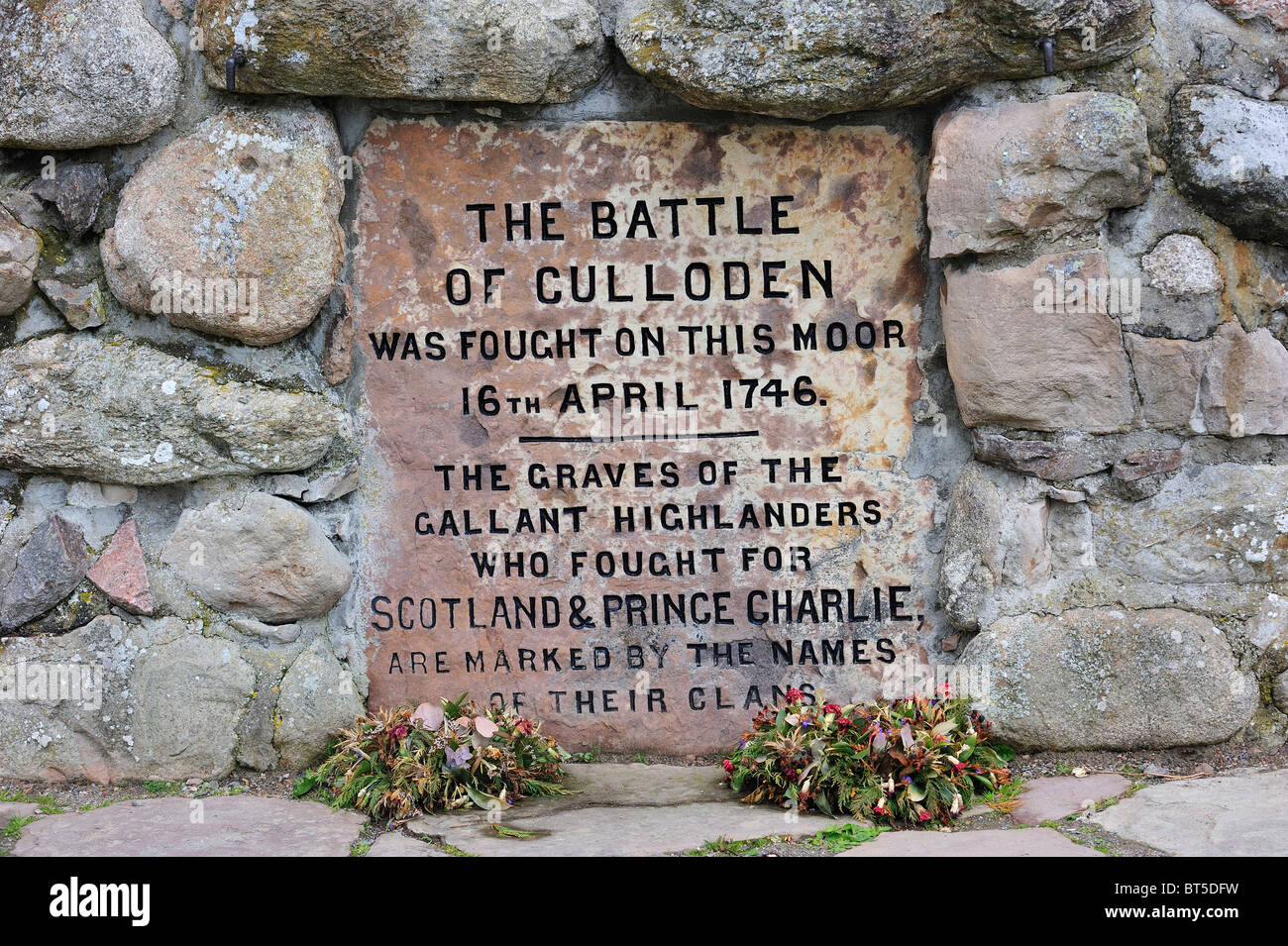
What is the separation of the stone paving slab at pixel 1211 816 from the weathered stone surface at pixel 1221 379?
1006 mm

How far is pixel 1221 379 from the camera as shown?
10.8 ft

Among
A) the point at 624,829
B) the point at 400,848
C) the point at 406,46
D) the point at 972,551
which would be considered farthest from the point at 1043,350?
the point at 400,848

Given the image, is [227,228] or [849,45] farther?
[227,228]

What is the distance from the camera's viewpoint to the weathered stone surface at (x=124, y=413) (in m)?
3.35

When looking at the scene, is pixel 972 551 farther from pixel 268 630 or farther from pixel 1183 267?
pixel 268 630

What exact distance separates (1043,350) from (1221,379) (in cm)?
52

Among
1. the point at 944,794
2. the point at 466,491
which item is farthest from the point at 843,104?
the point at 944,794

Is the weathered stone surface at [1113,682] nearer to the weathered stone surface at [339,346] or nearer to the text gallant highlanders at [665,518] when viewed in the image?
the text gallant highlanders at [665,518]

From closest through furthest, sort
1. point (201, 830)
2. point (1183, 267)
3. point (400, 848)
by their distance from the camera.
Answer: point (400, 848), point (201, 830), point (1183, 267)

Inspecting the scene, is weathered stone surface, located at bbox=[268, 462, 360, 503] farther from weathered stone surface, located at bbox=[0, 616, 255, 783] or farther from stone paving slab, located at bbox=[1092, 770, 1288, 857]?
stone paving slab, located at bbox=[1092, 770, 1288, 857]

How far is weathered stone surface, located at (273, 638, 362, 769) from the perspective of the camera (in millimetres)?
3484

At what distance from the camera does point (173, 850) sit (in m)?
2.91

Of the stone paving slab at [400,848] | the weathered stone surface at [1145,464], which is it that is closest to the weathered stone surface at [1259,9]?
the weathered stone surface at [1145,464]

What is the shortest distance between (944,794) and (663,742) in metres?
0.95
